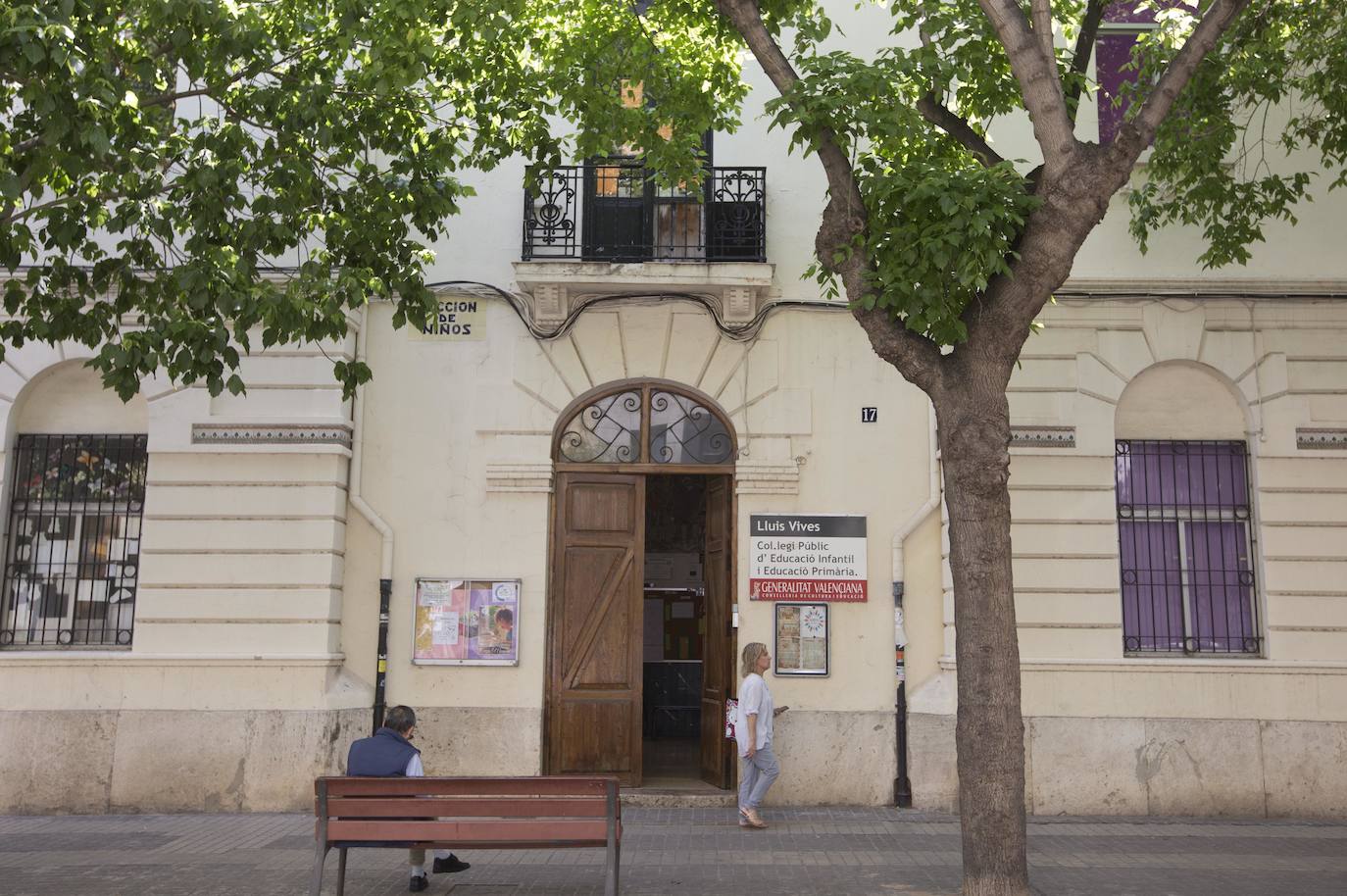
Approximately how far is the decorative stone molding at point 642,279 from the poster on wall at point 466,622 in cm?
277

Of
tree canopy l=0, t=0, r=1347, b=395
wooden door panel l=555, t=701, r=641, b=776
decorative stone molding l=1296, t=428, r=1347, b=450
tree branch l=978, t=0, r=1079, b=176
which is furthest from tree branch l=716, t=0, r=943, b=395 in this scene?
decorative stone molding l=1296, t=428, r=1347, b=450

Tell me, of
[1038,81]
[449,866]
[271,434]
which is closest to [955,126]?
[1038,81]

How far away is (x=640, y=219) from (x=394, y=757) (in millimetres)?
6119

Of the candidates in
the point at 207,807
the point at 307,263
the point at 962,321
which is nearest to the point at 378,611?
the point at 207,807

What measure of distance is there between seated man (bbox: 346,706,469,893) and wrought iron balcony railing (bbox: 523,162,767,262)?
5144mm

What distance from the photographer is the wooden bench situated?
670cm

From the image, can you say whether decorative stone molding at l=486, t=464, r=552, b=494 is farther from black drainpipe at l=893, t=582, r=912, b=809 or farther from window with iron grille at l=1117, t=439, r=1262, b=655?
window with iron grille at l=1117, t=439, r=1262, b=655

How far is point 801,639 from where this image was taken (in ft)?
35.7

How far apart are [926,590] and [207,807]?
689 centimetres

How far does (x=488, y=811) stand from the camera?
6.72 m

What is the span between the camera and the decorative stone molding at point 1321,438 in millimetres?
10961

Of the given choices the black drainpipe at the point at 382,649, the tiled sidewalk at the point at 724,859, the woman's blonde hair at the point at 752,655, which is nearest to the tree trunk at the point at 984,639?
the tiled sidewalk at the point at 724,859

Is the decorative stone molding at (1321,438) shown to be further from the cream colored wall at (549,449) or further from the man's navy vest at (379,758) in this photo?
the man's navy vest at (379,758)

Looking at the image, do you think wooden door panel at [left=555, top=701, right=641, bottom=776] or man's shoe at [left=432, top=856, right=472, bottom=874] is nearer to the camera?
man's shoe at [left=432, top=856, right=472, bottom=874]
